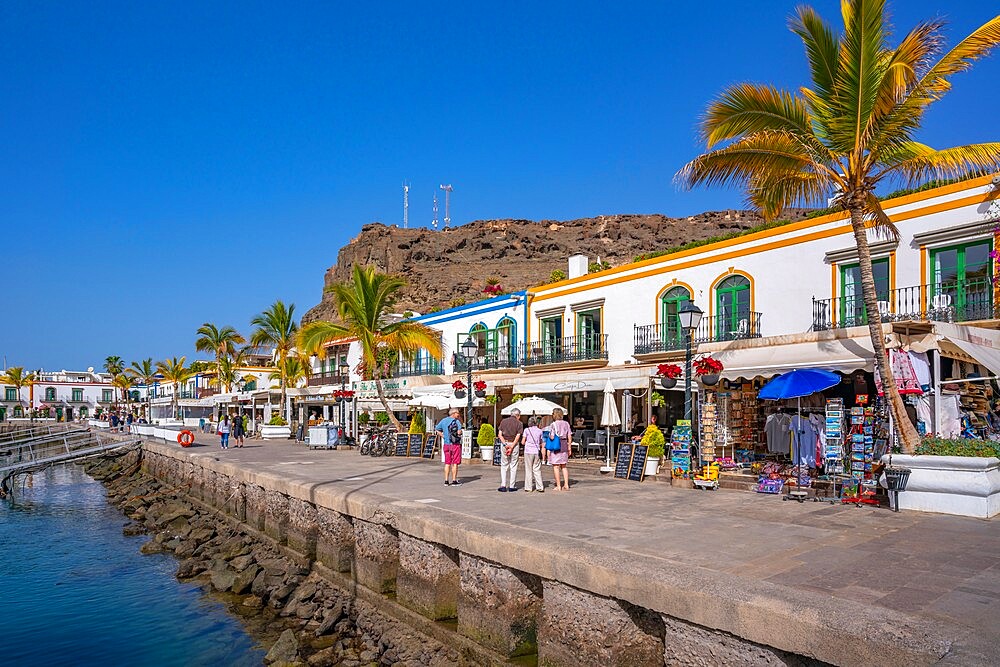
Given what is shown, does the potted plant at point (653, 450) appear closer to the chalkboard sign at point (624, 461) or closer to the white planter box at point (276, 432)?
the chalkboard sign at point (624, 461)

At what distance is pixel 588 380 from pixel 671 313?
5.13m

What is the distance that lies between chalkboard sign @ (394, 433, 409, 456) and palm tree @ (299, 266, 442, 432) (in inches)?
135

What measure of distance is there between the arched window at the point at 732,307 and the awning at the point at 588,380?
374 centimetres

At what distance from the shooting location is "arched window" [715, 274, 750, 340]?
2073 centimetres

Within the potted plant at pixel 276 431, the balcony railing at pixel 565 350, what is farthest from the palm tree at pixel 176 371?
the balcony railing at pixel 565 350

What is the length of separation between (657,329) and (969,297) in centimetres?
884

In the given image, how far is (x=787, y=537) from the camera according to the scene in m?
8.52

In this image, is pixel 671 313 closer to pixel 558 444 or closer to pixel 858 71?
pixel 558 444

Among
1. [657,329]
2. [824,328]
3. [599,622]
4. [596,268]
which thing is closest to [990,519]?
[599,622]

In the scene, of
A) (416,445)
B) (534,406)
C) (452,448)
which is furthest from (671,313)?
(452,448)

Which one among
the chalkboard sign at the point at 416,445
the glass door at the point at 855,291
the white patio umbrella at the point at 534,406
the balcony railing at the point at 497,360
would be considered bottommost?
the chalkboard sign at the point at 416,445

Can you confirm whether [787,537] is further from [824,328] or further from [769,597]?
[824,328]

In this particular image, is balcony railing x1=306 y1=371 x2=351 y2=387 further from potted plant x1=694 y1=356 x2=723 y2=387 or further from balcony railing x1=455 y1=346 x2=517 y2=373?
potted plant x1=694 y1=356 x2=723 y2=387

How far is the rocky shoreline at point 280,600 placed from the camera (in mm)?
9352
